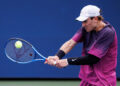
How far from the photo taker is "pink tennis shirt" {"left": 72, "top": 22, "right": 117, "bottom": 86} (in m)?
2.76

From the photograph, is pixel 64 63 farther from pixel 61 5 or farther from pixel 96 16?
pixel 61 5

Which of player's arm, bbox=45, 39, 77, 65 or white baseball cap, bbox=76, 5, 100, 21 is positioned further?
player's arm, bbox=45, 39, 77, 65

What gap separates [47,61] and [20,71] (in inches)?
90.7

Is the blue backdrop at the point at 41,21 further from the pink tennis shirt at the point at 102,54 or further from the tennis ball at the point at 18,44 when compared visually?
the pink tennis shirt at the point at 102,54

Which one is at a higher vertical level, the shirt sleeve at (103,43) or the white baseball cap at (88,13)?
the white baseball cap at (88,13)

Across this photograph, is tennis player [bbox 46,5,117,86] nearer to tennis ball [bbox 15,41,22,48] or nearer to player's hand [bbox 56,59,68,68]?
player's hand [bbox 56,59,68,68]

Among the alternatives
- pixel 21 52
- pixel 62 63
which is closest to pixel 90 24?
pixel 62 63

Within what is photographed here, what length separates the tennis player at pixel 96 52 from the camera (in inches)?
109

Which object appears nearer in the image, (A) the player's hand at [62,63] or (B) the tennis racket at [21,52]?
(A) the player's hand at [62,63]

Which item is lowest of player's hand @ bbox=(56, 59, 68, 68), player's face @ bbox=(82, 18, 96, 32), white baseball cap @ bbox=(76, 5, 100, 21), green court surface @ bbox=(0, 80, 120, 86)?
green court surface @ bbox=(0, 80, 120, 86)

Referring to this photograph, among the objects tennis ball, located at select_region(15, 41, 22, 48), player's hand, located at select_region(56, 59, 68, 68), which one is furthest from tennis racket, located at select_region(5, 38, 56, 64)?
player's hand, located at select_region(56, 59, 68, 68)

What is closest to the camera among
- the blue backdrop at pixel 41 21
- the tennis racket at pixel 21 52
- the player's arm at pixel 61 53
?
the player's arm at pixel 61 53

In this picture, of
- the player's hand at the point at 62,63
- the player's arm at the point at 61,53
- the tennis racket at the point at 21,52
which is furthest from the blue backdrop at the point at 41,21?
the player's hand at the point at 62,63

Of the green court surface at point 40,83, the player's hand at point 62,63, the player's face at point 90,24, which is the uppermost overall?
the player's face at point 90,24
